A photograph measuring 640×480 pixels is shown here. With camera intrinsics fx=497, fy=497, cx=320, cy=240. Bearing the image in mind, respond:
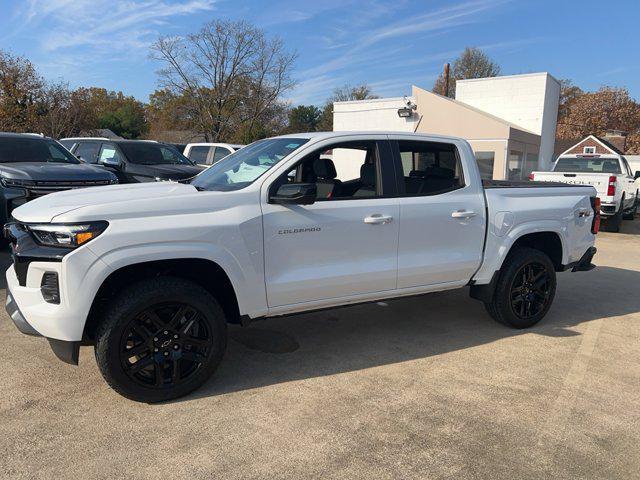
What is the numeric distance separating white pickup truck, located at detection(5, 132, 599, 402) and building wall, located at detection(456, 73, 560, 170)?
2108 cm

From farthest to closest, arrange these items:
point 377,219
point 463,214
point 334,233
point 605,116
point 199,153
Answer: point 605,116 < point 199,153 < point 463,214 < point 377,219 < point 334,233

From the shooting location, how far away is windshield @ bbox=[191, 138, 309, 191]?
3.74 m

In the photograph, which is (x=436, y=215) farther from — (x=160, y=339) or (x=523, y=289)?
(x=160, y=339)

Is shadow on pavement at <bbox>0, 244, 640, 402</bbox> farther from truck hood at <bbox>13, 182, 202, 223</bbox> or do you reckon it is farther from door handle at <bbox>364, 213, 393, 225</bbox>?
truck hood at <bbox>13, 182, 202, 223</bbox>

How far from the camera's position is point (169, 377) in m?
3.37

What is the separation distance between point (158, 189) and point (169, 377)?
53.3 inches

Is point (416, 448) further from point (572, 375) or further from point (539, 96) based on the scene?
point (539, 96)

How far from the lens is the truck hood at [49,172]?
7.05m

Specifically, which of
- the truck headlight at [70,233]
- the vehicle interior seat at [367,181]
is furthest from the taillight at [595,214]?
the truck headlight at [70,233]

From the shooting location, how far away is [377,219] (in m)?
3.93

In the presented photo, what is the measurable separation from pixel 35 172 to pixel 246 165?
188 inches

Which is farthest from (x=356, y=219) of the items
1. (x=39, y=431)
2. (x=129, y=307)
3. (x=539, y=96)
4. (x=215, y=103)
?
(x=215, y=103)

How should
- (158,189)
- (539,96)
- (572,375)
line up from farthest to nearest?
(539,96)
(572,375)
(158,189)

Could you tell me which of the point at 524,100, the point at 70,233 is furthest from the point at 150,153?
the point at 524,100
